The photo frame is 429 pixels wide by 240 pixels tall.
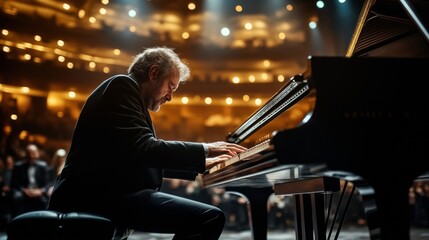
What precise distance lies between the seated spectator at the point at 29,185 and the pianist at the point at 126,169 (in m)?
4.86

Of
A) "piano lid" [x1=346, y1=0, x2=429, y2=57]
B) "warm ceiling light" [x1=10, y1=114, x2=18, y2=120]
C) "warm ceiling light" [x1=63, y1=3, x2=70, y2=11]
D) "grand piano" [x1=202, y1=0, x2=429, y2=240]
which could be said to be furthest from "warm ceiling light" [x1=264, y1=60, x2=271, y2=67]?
"grand piano" [x1=202, y1=0, x2=429, y2=240]

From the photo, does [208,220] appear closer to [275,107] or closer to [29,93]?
[275,107]

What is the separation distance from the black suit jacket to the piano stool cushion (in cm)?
17

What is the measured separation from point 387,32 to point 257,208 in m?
1.46

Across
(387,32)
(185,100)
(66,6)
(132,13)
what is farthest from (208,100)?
(387,32)

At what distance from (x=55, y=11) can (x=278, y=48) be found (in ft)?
28.4

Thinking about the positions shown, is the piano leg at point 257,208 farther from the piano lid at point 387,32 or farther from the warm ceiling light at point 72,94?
the warm ceiling light at point 72,94

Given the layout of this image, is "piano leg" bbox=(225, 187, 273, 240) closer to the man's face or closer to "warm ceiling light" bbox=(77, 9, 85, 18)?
the man's face

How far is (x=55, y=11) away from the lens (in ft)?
47.4

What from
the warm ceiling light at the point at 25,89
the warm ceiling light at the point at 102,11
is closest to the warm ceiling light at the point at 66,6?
the warm ceiling light at the point at 102,11

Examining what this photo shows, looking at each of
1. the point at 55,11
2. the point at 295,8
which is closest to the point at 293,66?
the point at 295,8

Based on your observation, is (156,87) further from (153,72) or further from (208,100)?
(208,100)

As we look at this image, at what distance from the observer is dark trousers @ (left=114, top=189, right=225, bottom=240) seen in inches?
62.3

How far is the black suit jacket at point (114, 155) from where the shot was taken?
63.9 inches
